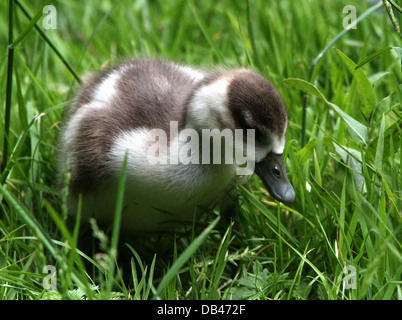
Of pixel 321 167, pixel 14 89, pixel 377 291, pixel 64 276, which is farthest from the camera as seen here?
pixel 14 89

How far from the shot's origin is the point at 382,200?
1.88 m

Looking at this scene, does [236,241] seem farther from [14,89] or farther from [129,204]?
[14,89]

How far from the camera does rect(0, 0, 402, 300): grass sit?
A: 183 cm

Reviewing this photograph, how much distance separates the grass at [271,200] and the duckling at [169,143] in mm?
105

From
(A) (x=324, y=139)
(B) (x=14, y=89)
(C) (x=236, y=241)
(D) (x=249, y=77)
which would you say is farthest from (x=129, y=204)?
(B) (x=14, y=89)

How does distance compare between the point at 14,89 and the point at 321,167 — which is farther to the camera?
the point at 14,89

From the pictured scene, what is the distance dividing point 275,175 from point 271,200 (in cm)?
37

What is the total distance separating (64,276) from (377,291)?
2.97ft

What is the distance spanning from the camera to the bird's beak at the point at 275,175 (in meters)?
2.08

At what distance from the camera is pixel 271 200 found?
246 cm
